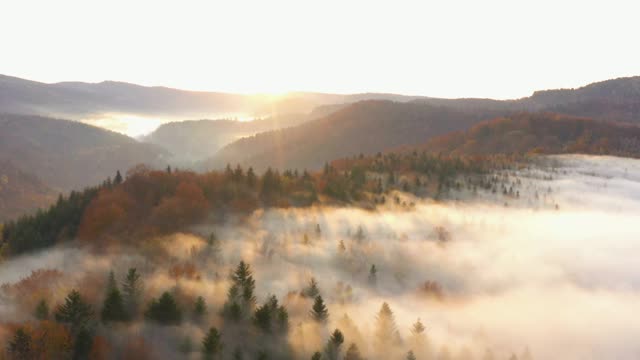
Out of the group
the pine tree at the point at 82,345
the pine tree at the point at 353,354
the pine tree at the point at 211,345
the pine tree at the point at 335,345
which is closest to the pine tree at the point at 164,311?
the pine tree at the point at 211,345

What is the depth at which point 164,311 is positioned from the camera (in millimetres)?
50906

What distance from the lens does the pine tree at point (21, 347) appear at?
42250 millimetres

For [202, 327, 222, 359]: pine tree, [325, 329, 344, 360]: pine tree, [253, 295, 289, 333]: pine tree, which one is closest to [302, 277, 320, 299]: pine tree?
[253, 295, 289, 333]: pine tree

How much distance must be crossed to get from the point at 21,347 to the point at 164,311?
12173 millimetres

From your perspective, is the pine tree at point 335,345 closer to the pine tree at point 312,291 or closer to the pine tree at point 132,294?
the pine tree at point 312,291

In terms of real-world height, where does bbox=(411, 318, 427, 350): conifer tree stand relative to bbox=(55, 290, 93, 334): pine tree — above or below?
below

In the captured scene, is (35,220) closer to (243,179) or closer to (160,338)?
(243,179)

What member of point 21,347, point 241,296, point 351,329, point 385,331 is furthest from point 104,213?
point 385,331

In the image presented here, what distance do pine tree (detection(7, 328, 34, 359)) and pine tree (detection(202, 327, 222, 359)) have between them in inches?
531

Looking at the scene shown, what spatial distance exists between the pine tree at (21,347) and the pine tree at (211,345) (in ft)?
44.2

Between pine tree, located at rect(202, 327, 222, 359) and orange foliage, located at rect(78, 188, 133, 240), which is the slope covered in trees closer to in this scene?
orange foliage, located at rect(78, 188, 133, 240)

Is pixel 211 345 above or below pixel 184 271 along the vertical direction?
above

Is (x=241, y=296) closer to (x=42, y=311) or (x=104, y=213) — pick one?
(x=42, y=311)

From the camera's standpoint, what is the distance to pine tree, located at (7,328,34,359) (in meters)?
42.2
